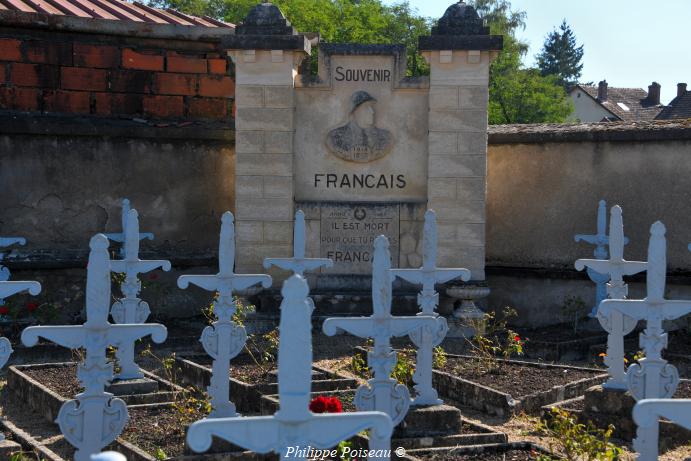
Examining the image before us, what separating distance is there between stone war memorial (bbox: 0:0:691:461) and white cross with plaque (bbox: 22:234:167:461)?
53.1 inches

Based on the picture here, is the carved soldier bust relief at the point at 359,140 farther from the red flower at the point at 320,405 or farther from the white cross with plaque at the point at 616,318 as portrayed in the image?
the red flower at the point at 320,405

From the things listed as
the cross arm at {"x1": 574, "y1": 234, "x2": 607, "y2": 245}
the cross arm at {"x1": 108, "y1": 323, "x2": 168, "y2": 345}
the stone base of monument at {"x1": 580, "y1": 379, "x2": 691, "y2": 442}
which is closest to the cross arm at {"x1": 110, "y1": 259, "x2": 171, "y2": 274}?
the cross arm at {"x1": 108, "y1": 323, "x2": 168, "y2": 345}

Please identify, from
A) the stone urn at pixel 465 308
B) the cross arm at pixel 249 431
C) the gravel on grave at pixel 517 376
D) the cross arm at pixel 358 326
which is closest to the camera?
the cross arm at pixel 249 431

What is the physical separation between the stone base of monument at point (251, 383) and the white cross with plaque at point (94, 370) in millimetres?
2260

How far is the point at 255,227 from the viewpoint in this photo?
11312 millimetres

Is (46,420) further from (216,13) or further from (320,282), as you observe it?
(216,13)

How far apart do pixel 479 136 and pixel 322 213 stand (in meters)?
1.91

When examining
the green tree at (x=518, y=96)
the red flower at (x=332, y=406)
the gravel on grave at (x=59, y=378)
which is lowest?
the gravel on grave at (x=59, y=378)

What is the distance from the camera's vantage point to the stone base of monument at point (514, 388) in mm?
7988

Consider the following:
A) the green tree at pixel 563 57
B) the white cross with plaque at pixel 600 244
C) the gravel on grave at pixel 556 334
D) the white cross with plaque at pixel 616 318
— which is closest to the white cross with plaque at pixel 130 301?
the white cross with plaque at pixel 616 318

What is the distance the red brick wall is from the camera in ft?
40.4

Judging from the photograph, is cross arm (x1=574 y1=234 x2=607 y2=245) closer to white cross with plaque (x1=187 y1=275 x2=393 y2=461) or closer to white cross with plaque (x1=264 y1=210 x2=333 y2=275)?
white cross with plaque (x1=264 y1=210 x2=333 y2=275)

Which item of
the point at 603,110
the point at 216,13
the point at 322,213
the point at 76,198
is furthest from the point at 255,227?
the point at 603,110

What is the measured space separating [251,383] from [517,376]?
7.46ft
